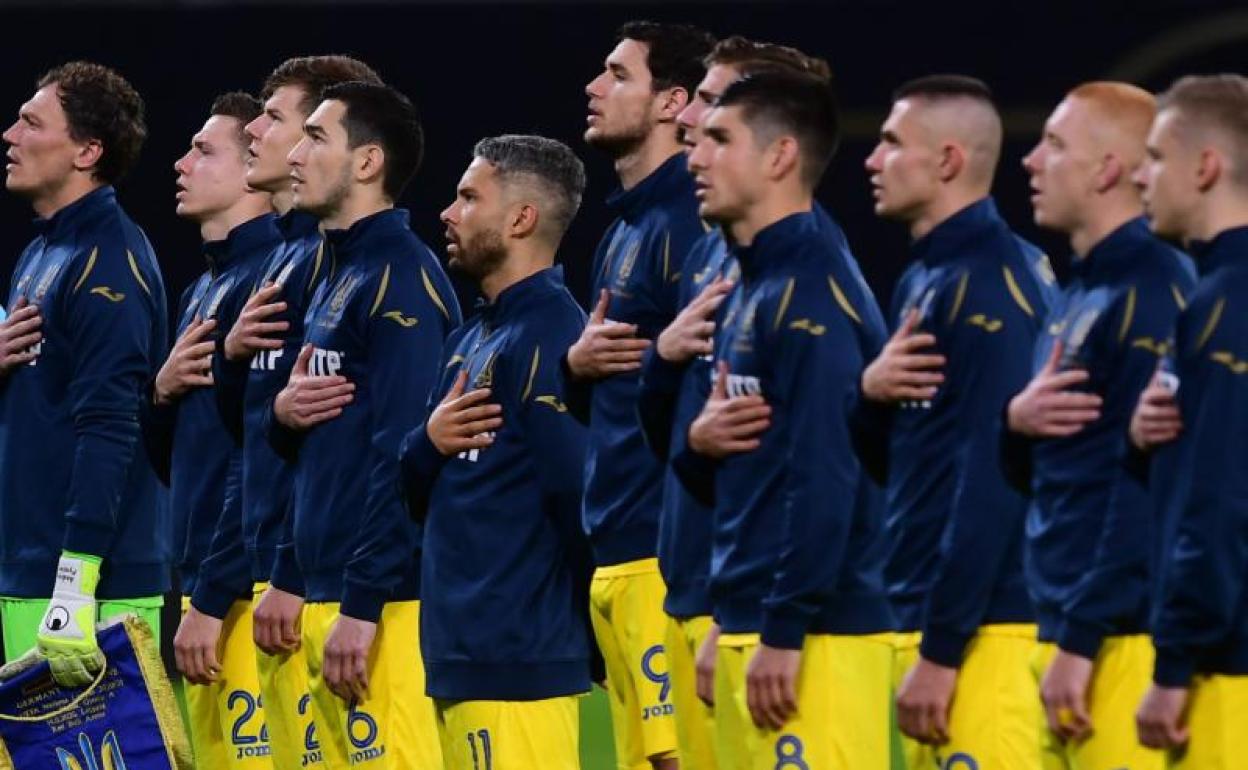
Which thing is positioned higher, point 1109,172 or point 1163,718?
point 1109,172

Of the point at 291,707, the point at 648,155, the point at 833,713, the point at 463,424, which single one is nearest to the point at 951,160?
the point at 833,713

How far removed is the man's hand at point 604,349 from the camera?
19.2ft

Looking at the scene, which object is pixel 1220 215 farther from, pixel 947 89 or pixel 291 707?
pixel 291 707

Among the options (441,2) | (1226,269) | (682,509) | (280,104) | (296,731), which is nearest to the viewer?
(1226,269)

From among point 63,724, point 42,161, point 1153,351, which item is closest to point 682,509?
point 1153,351

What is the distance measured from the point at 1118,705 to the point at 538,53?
6558 mm

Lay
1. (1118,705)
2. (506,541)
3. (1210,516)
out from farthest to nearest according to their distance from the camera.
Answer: (506,541)
(1118,705)
(1210,516)

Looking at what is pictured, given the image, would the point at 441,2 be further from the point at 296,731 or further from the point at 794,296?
the point at 794,296

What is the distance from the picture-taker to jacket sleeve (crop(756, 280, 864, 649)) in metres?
4.94

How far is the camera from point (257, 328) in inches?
260

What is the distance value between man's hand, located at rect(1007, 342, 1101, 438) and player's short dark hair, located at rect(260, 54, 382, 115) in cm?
275

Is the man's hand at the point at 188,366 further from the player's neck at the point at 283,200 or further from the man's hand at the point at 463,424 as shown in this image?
the man's hand at the point at 463,424

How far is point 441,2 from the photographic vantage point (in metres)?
10.8

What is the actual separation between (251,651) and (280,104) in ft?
4.83
